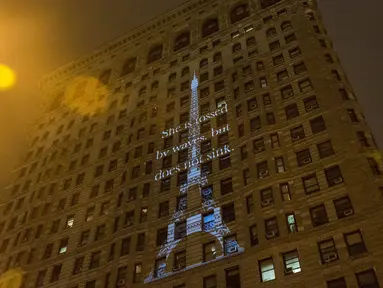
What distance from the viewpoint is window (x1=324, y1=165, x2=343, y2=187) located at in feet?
127

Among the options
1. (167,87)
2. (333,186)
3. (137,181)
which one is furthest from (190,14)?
(333,186)

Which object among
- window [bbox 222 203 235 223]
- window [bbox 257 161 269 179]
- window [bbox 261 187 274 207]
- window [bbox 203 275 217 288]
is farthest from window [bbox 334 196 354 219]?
window [bbox 203 275 217 288]

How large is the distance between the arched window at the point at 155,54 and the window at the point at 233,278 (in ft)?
150

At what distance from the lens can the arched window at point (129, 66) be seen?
3063 inches

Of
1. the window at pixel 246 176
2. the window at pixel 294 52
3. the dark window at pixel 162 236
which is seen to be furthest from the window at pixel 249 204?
the window at pixel 294 52

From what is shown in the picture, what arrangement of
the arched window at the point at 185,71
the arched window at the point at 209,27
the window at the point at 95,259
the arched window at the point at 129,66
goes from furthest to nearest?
the arched window at the point at 129,66 → the arched window at the point at 209,27 → the arched window at the point at 185,71 → the window at the point at 95,259

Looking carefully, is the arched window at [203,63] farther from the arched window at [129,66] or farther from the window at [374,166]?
the window at [374,166]

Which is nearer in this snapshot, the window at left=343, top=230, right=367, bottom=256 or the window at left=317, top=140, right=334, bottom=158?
the window at left=343, top=230, right=367, bottom=256

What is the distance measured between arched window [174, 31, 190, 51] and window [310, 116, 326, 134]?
34658 millimetres

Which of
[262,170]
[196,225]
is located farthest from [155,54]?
[196,225]

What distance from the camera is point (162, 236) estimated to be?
44.8 meters

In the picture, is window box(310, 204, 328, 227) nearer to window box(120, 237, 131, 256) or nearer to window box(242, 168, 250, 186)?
window box(242, 168, 250, 186)

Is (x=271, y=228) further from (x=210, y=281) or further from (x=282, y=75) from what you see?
(x=282, y=75)

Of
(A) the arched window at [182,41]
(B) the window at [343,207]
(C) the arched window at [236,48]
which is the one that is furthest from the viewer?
(A) the arched window at [182,41]
